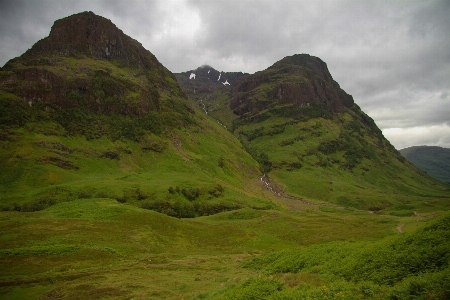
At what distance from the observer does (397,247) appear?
833 inches

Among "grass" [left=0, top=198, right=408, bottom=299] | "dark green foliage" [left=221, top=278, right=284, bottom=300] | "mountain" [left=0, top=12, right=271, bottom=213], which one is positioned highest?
"mountain" [left=0, top=12, right=271, bottom=213]

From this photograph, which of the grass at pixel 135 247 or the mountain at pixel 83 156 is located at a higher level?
the mountain at pixel 83 156

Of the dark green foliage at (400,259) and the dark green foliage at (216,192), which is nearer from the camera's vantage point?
the dark green foliage at (400,259)

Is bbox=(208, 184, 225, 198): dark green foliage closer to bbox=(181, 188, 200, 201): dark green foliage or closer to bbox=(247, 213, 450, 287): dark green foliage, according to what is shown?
bbox=(181, 188, 200, 201): dark green foliage

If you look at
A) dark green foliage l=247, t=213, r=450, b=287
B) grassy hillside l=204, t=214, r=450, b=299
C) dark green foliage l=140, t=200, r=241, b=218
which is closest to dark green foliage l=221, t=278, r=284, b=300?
grassy hillside l=204, t=214, r=450, b=299

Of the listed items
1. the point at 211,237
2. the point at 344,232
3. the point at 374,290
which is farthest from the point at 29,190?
the point at 374,290

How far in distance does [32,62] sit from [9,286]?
215487 millimetres

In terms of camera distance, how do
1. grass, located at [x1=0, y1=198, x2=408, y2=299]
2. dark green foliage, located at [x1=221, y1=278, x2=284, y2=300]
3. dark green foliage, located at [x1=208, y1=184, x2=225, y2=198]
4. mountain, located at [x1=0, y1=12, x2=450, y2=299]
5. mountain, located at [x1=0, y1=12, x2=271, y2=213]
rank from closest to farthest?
dark green foliage, located at [x1=221, y1=278, x2=284, y2=300] < mountain, located at [x1=0, y1=12, x2=450, y2=299] < grass, located at [x1=0, y1=198, x2=408, y2=299] < mountain, located at [x1=0, y1=12, x2=271, y2=213] < dark green foliage, located at [x1=208, y1=184, x2=225, y2=198]

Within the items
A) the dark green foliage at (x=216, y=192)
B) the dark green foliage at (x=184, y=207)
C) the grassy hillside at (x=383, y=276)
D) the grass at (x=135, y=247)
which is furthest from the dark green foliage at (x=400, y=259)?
the dark green foliage at (x=216, y=192)

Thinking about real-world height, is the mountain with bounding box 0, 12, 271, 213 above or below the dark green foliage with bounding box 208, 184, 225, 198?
above

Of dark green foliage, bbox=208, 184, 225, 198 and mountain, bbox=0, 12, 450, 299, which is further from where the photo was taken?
dark green foliage, bbox=208, 184, 225, 198

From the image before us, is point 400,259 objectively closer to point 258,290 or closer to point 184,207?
point 258,290

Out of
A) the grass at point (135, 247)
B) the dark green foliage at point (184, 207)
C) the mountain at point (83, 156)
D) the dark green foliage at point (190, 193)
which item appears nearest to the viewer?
the grass at point (135, 247)

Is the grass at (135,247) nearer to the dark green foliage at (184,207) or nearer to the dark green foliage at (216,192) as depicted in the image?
the dark green foliage at (184,207)
